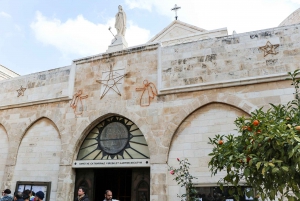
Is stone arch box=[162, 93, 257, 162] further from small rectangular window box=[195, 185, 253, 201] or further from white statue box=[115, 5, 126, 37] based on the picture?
white statue box=[115, 5, 126, 37]

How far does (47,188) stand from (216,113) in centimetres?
546

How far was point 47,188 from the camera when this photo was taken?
8195mm

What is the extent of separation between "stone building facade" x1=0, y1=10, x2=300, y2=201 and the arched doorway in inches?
9.2

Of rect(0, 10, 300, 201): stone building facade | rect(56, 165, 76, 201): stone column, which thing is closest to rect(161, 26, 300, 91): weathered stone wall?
rect(0, 10, 300, 201): stone building facade

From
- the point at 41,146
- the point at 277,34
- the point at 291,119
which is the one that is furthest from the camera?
the point at 41,146

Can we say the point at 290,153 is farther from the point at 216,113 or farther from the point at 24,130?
the point at 24,130

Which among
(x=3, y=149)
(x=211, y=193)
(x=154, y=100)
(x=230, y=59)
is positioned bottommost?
(x=211, y=193)

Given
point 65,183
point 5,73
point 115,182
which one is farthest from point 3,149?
point 5,73

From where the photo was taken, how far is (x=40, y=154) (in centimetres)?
887

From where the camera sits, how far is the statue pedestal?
9574 mm

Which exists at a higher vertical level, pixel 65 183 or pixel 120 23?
pixel 120 23

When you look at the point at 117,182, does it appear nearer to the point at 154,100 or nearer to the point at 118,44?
the point at 154,100

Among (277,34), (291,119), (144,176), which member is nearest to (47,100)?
(144,176)

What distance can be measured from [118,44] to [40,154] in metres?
4.55
